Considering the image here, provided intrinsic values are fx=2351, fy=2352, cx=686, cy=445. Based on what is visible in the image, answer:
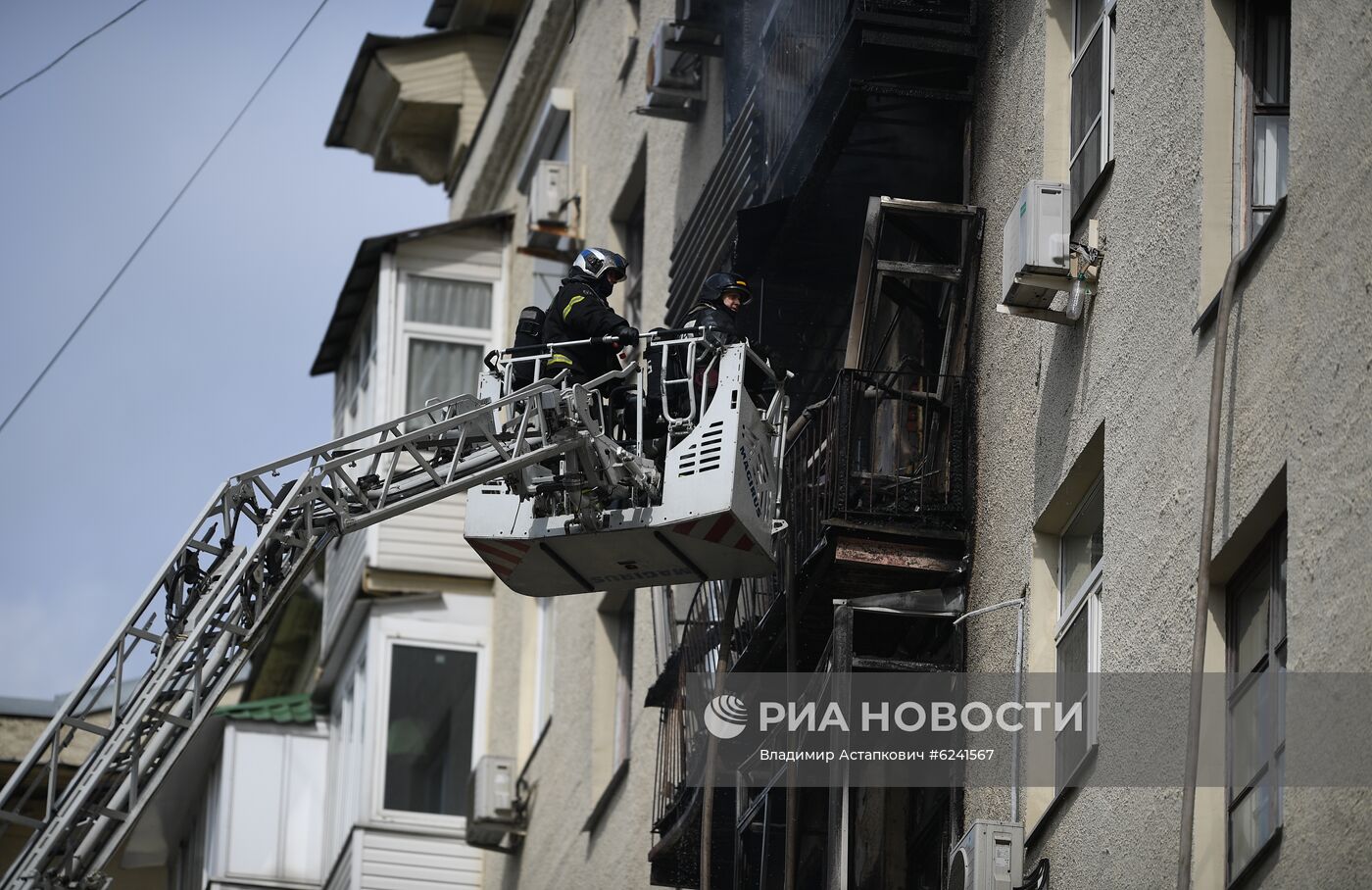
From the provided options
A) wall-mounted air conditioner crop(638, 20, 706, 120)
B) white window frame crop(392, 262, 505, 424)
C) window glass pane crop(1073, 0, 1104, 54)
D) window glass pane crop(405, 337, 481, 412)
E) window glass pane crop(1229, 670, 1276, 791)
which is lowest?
window glass pane crop(1229, 670, 1276, 791)

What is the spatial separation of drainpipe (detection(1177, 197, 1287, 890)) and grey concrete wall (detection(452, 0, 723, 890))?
37.0ft

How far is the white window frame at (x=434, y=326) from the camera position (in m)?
27.9

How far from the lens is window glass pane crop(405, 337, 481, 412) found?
2800 centimetres

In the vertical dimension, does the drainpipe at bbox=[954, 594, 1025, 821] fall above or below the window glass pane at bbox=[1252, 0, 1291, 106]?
below

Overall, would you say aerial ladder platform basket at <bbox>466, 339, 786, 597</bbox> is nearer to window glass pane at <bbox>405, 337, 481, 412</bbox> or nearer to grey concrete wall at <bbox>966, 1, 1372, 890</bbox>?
grey concrete wall at <bbox>966, 1, 1372, 890</bbox>

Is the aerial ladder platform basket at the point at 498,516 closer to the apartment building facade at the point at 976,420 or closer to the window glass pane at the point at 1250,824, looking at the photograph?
the apartment building facade at the point at 976,420

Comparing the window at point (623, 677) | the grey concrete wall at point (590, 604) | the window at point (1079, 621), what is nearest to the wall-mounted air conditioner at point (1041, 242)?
the window at point (1079, 621)

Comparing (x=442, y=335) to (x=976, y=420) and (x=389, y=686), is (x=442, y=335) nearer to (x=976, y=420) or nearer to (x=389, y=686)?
(x=389, y=686)

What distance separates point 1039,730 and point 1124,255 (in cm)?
256

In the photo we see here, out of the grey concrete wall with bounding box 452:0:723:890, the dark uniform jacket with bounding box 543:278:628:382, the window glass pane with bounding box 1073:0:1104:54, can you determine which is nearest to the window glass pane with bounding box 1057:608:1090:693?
the window glass pane with bounding box 1073:0:1104:54

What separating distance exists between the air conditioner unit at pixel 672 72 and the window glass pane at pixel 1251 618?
40.9 ft

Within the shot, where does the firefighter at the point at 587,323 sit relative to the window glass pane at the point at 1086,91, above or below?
below

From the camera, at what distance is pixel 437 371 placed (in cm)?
2808

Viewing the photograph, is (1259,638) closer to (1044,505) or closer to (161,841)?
(1044,505)
